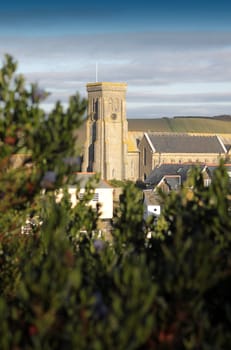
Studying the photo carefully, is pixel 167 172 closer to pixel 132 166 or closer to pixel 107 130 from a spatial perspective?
pixel 132 166

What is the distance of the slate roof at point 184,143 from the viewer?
455 ft

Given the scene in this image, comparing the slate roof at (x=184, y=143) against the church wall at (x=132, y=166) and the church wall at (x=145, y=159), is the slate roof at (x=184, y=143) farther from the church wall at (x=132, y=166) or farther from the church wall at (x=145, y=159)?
the church wall at (x=132, y=166)

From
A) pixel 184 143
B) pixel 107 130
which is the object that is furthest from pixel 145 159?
pixel 107 130

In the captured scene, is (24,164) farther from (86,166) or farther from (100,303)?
(86,166)

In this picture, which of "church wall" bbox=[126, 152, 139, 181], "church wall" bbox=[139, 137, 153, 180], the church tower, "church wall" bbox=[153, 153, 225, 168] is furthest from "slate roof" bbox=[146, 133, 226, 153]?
the church tower

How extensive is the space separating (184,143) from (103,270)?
425ft

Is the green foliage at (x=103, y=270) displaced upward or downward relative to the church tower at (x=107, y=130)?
downward

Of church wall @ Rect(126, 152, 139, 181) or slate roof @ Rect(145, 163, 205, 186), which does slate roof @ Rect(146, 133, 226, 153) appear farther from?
slate roof @ Rect(145, 163, 205, 186)

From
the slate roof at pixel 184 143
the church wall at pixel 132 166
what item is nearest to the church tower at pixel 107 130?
the church wall at pixel 132 166

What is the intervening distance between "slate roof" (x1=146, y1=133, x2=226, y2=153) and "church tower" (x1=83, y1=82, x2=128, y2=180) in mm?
5884

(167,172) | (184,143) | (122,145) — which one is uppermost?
(184,143)

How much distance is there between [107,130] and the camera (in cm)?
14025

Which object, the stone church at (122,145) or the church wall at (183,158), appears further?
the stone church at (122,145)

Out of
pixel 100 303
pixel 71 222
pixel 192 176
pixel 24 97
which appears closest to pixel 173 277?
pixel 100 303
